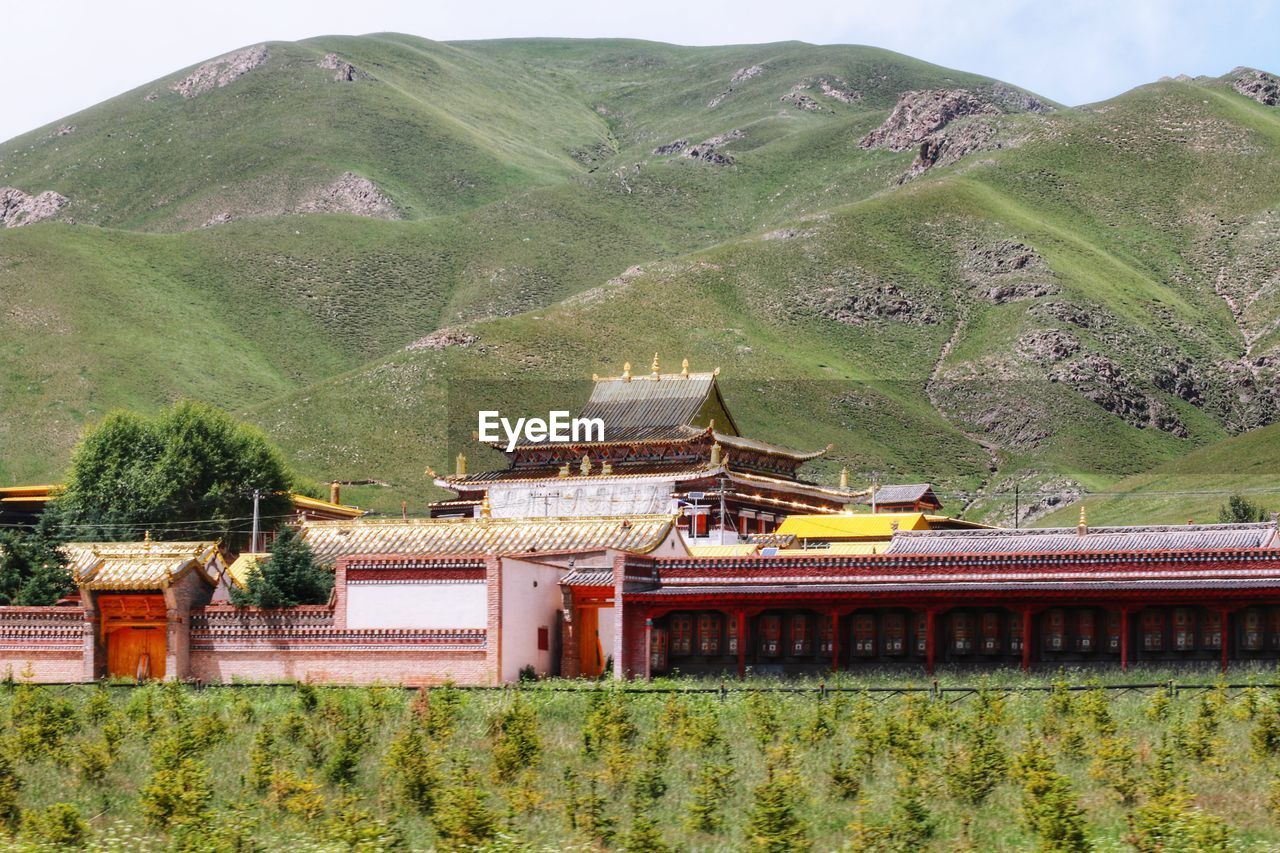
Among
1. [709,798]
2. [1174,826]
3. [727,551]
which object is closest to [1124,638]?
[727,551]

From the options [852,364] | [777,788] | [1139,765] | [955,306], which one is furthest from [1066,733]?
[955,306]

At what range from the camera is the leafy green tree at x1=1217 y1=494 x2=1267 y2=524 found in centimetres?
10157

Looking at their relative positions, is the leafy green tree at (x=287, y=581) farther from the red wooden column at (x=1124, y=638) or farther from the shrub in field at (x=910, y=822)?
the shrub in field at (x=910, y=822)

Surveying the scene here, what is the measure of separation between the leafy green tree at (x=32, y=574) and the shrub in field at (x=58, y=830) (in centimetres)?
2730

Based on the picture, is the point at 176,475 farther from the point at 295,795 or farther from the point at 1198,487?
the point at 295,795

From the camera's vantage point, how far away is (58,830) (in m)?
33.7

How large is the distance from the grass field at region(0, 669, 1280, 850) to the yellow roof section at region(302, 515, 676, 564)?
11.8m

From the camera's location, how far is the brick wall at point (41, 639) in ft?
190

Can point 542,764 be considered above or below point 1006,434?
below

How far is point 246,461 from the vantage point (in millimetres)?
107250

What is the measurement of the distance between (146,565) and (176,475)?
151 feet

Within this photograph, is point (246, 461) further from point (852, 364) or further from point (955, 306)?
point (955, 306)

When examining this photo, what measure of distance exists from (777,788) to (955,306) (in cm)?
15863

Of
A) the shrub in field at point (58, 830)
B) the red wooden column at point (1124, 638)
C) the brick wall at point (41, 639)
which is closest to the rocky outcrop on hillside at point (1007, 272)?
the red wooden column at point (1124, 638)
